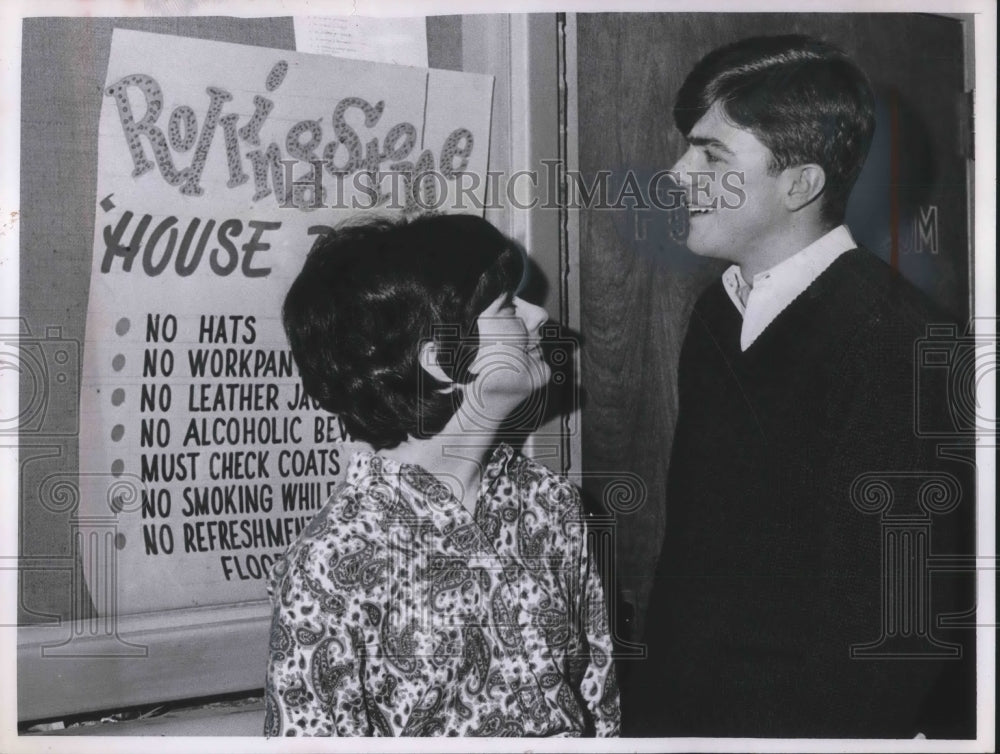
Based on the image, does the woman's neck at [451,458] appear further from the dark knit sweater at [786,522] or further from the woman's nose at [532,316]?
the dark knit sweater at [786,522]

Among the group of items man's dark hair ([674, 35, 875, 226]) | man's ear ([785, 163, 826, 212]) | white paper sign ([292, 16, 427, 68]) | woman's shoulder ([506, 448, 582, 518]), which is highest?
white paper sign ([292, 16, 427, 68])

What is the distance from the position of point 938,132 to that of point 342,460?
0.88 m

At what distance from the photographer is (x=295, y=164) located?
1.13 m

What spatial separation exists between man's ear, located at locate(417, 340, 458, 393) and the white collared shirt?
14.8 inches

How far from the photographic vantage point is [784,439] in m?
1.11

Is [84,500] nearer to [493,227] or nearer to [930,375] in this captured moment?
[493,227]

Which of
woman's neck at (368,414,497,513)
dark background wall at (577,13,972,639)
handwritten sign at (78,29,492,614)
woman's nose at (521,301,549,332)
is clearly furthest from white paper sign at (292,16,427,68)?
woman's neck at (368,414,497,513)

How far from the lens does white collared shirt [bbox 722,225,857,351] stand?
3.67 ft

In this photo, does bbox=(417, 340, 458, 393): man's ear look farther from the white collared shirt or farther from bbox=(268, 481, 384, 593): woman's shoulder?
the white collared shirt

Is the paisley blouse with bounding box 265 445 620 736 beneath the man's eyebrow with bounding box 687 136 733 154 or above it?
beneath

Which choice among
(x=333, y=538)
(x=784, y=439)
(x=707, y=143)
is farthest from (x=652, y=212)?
(x=333, y=538)

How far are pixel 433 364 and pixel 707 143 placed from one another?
444mm

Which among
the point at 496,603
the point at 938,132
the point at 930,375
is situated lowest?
the point at 496,603

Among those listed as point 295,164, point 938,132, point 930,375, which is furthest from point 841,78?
point 295,164
